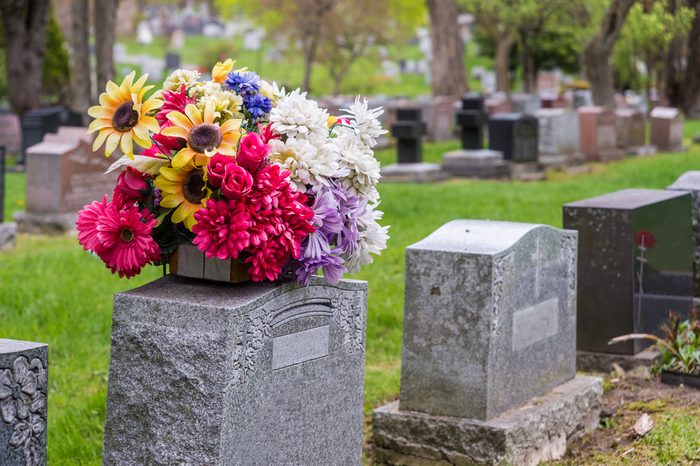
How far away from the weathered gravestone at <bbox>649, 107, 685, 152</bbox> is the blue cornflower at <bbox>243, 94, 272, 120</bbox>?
19756 mm

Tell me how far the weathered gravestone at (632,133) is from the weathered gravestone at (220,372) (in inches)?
740

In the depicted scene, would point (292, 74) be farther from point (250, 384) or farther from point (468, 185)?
point (250, 384)

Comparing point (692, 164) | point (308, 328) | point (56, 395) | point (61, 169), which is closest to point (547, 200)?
point (692, 164)

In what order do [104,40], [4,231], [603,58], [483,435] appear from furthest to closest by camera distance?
1. [603,58]
2. [104,40]
3. [4,231]
4. [483,435]

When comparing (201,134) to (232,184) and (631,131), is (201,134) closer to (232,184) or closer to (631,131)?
(232,184)

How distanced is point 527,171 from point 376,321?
11.3 meters

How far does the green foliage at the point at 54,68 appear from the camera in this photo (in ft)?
102

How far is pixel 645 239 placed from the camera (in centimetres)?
719

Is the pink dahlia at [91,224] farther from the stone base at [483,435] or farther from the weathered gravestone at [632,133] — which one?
the weathered gravestone at [632,133]

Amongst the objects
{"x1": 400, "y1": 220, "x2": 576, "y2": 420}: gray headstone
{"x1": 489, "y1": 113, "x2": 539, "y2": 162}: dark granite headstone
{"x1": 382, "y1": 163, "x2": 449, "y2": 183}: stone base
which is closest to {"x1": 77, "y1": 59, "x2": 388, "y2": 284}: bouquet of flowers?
{"x1": 400, "y1": 220, "x2": 576, "y2": 420}: gray headstone

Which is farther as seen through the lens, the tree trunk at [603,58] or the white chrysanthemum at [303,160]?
the tree trunk at [603,58]

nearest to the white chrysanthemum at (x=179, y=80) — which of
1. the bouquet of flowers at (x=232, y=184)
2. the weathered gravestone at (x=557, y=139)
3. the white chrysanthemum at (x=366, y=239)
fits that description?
the bouquet of flowers at (x=232, y=184)

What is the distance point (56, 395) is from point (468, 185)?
11.2m

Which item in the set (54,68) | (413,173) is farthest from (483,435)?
(54,68)
